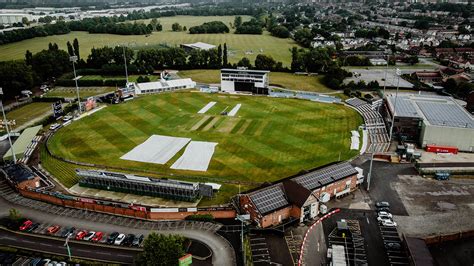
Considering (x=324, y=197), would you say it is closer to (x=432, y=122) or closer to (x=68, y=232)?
(x=432, y=122)

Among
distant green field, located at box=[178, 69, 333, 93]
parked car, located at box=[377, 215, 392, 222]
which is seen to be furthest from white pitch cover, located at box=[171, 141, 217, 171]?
distant green field, located at box=[178, 69, 333, 93]

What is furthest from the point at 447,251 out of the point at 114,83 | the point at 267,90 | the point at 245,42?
the point at 245,42

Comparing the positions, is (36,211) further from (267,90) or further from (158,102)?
(267,90)

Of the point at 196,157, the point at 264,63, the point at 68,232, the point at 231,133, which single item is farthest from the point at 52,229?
the point at 264,63

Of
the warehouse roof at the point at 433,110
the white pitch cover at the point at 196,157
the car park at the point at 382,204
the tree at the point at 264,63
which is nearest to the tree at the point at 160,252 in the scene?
the white pitch cover at the point at 196,157

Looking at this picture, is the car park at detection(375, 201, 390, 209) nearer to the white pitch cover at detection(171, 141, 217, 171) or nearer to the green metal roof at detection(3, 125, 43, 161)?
the white pitch cover at detection(171, 141, 217, 171)

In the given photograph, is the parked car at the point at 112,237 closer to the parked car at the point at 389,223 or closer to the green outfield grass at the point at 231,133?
the green outfield grass at the point at 231,133
